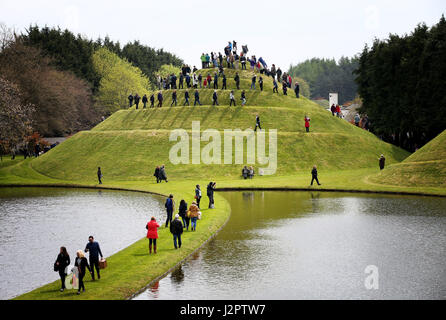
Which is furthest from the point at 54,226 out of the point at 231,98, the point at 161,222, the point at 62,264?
the point at 231,98

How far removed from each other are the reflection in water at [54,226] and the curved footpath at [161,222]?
70.1 inches

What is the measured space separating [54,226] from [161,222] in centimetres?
718

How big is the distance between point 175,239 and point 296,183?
96.0 feet

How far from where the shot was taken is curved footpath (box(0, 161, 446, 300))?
776 inches

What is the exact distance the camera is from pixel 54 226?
32656mm

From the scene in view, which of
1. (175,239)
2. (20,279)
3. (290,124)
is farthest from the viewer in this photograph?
(290,124)

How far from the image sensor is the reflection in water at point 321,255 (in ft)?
61.8

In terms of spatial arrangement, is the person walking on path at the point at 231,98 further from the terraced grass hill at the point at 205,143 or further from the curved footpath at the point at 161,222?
the curved footpath at the point at 161,222

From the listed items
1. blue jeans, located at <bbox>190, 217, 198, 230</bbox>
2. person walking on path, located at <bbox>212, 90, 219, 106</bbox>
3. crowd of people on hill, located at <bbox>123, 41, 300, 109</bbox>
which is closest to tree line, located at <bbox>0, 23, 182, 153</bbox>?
crowd of people on hill, located at <bbox>123, 41, 300, 109</bbox>
